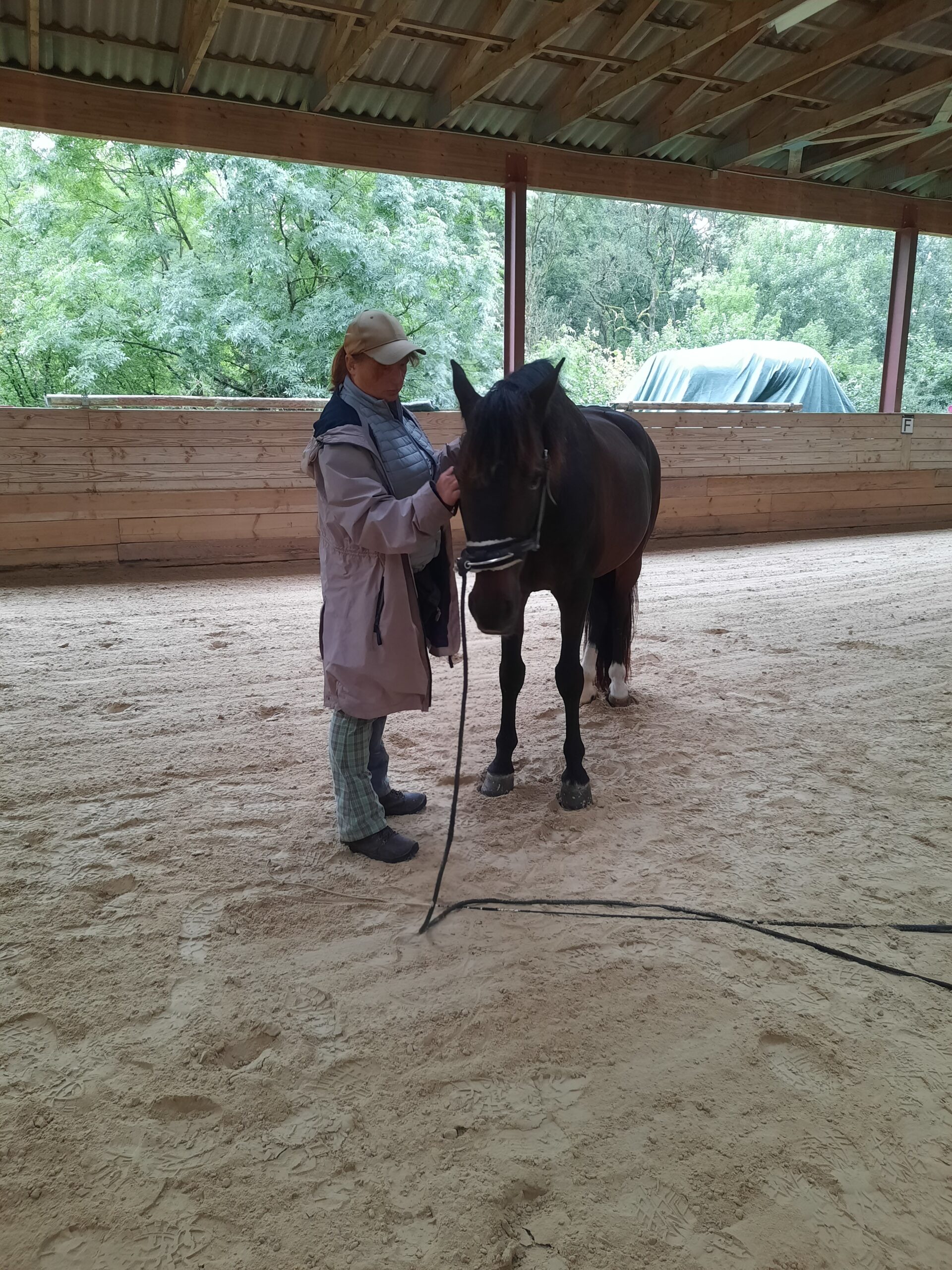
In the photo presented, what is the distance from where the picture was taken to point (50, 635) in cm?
462

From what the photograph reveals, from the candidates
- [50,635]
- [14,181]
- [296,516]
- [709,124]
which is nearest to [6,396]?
[14,181]

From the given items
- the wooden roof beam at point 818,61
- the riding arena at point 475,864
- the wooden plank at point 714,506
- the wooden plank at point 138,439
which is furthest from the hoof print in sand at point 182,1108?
the wooden roof beam at point 818,61

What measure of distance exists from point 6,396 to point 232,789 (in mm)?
11975

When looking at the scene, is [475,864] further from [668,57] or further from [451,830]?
[668,57]

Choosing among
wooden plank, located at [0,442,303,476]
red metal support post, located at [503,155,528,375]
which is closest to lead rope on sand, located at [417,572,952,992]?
wooden plank, located at [0,442,303,476]

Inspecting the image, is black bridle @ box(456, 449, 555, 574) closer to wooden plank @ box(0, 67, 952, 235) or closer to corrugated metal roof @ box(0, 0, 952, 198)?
corrugated metal roof @ box(0, 0, 952, 198)

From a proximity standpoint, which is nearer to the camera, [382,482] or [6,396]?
[382,482]

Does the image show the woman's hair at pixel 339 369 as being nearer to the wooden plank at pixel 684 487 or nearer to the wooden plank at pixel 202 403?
the wooden plank at pixel 202 403

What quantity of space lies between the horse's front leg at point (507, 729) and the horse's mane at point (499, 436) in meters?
0.85

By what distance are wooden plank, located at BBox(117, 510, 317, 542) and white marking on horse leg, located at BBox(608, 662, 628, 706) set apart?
3.70 meters

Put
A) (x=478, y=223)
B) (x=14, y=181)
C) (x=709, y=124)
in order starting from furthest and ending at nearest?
(x=478, y=223) < (x=14, y=181) < (x=709, y=124)

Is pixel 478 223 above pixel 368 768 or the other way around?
above

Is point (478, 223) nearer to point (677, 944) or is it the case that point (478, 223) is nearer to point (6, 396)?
point (6, 396)

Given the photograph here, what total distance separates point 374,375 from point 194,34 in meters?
5.60
